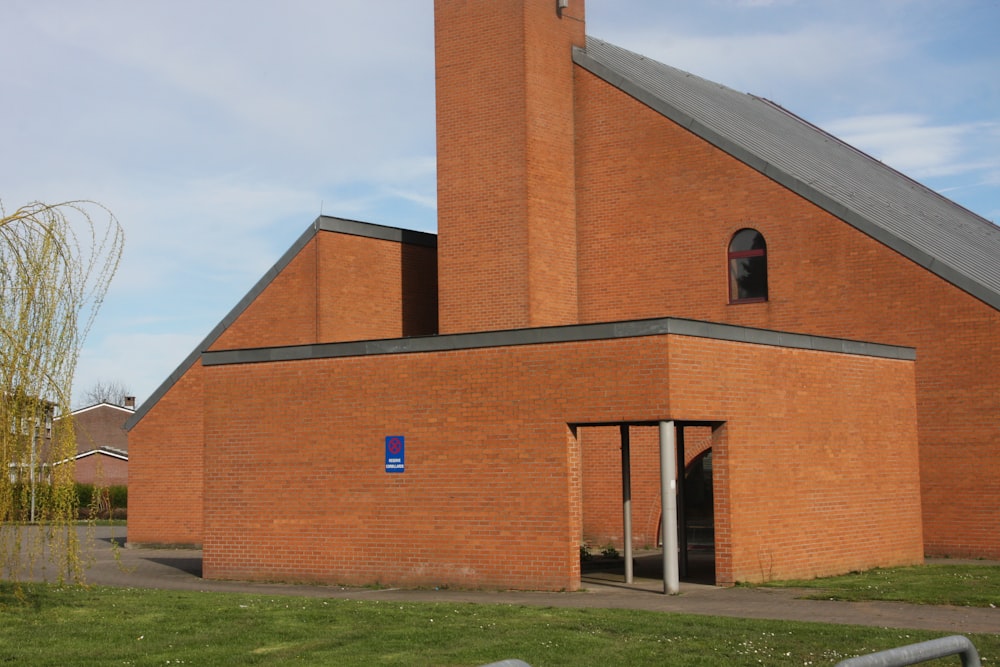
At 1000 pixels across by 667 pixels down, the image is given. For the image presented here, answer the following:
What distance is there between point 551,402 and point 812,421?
4.60m

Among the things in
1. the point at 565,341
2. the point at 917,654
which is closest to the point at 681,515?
the point at 565,341

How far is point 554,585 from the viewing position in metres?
16.8

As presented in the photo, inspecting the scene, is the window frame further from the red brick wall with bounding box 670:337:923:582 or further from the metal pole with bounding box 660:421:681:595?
the metal pole with bounding box 660:421:681:595

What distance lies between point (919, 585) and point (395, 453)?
315 inches

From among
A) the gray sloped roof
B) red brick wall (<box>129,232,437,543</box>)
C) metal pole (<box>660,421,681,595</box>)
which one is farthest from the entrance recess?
red brick wall (<box>129,232,437,543</box>)

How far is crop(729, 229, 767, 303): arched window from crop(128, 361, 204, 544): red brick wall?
44.1ft

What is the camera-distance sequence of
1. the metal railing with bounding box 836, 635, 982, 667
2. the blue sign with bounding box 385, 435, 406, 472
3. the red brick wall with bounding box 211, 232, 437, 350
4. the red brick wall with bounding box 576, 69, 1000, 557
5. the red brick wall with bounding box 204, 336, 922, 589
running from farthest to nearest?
the red brick wall with bounding box 211, 232, 437, 350 → the red brick wall with bounding box 576, 69, 1000, 557 → the blue sign with bounding box 385, 435, 406, 472 → the red brick wall with bounding box 204, 336, 922, 589 → the metal railing with bounding box 836, 635, 982, 667

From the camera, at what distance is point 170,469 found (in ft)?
96.7

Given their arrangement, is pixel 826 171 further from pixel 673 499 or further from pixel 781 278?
pixel 673 499

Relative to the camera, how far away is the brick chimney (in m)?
25.1

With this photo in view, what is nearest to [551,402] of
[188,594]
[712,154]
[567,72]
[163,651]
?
[188,594]

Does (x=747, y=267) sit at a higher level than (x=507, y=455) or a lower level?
higher

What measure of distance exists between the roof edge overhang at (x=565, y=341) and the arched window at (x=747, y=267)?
3.90 metres

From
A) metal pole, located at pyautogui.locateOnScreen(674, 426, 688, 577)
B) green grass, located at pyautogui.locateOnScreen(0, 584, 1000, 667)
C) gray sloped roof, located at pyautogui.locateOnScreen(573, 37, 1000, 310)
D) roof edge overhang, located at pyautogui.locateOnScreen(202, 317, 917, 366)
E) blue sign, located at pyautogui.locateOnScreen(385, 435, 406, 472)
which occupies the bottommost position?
green grass, located at pyautogui.locateOnScreen(0, 584, 1000, 667)
